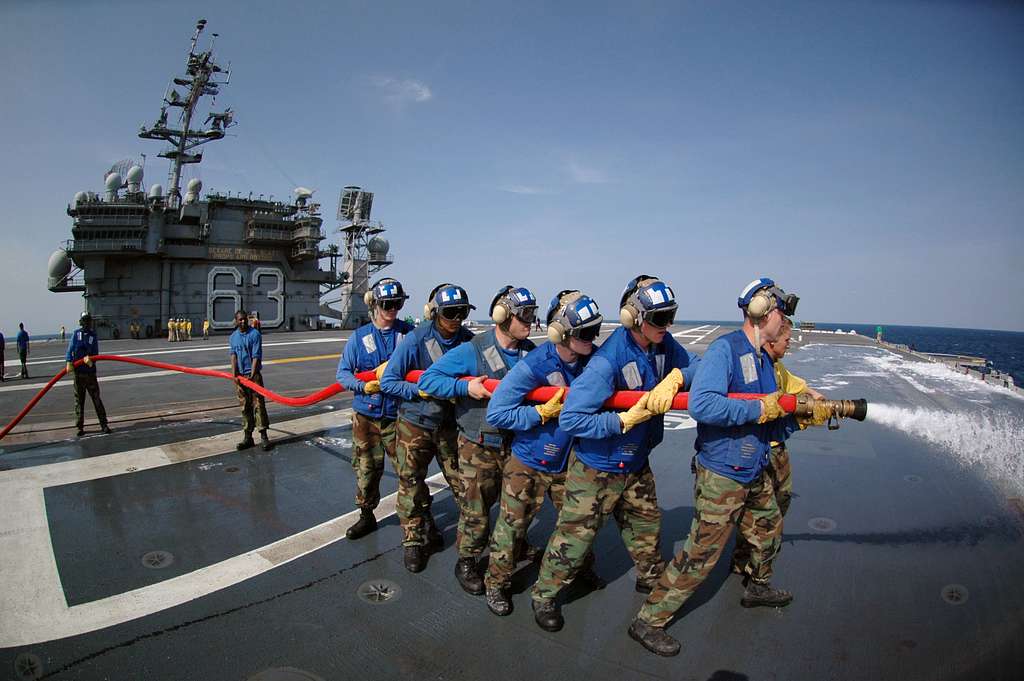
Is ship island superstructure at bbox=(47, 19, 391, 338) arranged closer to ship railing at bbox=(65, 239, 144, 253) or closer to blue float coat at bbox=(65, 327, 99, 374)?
ship railing at bbox=(65, 239, 144, 253)

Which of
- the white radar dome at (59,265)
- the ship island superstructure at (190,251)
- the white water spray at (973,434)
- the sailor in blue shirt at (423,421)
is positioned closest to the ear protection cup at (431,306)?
the sailor in blue shirt at (423,421)

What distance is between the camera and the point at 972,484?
19.3ft

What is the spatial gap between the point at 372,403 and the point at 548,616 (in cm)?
256

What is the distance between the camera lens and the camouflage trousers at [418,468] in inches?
171

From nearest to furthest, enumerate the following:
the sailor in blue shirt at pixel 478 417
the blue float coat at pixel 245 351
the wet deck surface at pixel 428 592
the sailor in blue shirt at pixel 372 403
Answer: the wet deck surface at pixel 428 592, the sailor in blue shirt at pixel 478 417, the sailor in blue shirt at pixel 372 403, the blue float coat at pixel 245 351

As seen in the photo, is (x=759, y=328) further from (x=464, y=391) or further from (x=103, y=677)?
(x=103, y=677)

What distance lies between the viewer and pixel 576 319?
3332 millimetres

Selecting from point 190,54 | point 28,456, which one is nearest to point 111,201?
point 190,54

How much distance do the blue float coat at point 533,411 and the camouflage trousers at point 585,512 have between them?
0.56 feet

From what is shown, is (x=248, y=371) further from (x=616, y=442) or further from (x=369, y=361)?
(x=616, y=442)

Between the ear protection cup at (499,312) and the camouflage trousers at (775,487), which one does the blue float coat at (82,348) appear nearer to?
the ear protection cup at (499,312)

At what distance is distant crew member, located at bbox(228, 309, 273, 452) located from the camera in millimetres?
7707

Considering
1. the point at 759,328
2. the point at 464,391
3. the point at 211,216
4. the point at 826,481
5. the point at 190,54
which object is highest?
the point at 190,54

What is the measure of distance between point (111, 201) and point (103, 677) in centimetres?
3778
